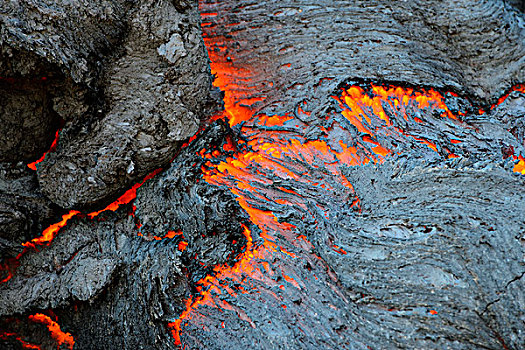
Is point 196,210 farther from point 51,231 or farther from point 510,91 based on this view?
point 510,91

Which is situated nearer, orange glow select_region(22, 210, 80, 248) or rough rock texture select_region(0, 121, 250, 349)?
rough rock texture select_region(0, 121, 250, 349)

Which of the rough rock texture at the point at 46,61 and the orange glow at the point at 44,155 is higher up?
the rough rock texture at the point at 46,61

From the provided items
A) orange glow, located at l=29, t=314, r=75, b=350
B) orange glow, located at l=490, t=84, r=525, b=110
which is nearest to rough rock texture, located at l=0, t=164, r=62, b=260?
orange glow, located at l=29, t=314, r=75, b=350

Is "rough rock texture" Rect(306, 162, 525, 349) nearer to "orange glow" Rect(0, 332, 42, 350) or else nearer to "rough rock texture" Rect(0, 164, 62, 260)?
"rough rock texture" Rect(0, 164, 62, 260)

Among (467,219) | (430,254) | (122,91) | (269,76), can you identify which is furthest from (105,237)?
(467,219)

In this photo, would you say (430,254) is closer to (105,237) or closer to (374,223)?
(374,223)

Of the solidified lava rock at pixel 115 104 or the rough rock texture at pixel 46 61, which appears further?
the solidified lava rock at pixel 115 104

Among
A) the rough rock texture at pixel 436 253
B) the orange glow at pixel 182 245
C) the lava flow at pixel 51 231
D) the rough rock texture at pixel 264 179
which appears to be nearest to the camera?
the rough rock texture at pixel 436 253

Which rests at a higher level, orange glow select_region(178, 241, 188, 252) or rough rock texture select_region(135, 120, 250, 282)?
rough rock texture select_region(135, 120, 250, 282)

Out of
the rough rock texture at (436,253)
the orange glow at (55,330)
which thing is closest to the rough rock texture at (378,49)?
the rough rock texture at (436,253)

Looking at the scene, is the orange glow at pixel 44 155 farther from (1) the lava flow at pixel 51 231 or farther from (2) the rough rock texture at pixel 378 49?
(2) the rough rock texture at pixel 378 49
